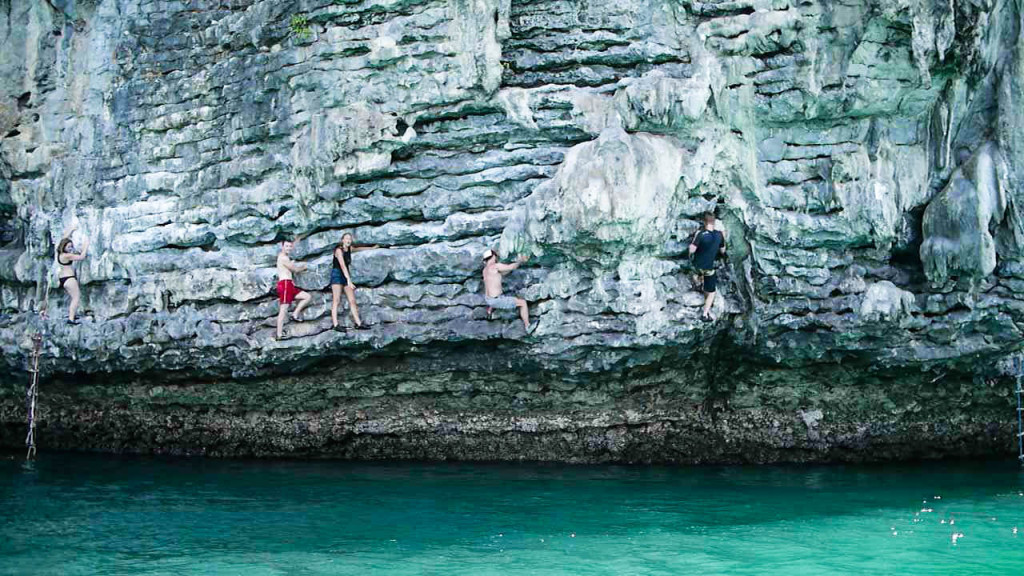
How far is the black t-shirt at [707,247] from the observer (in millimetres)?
11094

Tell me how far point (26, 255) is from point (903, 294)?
1153cm

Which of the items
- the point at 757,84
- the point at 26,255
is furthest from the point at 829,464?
the point at 26,255

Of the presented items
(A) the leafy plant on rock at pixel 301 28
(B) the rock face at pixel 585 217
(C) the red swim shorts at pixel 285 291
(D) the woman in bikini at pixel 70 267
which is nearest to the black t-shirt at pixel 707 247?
(B) the rock face at pixel 585 217

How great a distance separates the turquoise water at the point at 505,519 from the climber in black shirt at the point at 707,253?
215cm

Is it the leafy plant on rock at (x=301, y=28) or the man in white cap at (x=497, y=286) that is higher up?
the leafy plant on rock at (x=301, y=28)

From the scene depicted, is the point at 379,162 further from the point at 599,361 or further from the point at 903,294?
the point at 903,294

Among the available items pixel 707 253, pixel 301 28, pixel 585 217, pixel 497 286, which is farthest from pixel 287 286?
pixel 707 253

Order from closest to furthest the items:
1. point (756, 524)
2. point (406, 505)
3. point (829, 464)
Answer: point (756, 524) → point (406, 505) → point (829, 464)

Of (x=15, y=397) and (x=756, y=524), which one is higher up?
(x=15, y=397)

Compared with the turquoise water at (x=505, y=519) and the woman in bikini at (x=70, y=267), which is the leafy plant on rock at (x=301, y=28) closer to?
the woman in bikini at (x=70, y=267)

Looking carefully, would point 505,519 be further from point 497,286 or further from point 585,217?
point 585,217

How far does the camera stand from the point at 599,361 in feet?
37.4

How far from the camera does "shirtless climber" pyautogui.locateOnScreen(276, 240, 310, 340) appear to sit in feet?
38.6

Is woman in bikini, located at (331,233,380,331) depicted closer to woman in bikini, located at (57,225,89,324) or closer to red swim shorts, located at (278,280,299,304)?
red swim shorts, located at (278,280,299,304)
